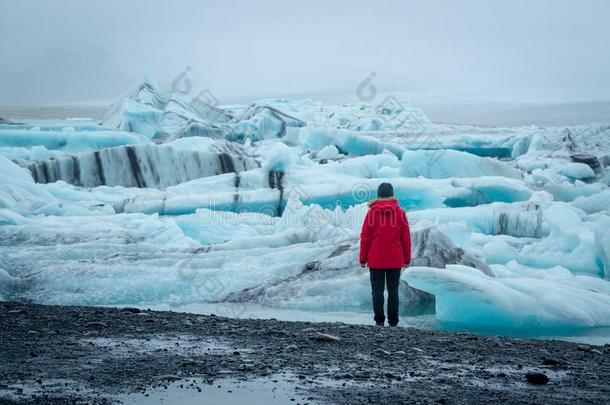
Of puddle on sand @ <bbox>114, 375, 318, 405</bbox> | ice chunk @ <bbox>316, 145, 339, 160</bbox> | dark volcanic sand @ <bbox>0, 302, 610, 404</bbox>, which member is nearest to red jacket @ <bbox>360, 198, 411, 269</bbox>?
dark volcanic sand @ <bbox>0, 302, 610, 404</bbox>

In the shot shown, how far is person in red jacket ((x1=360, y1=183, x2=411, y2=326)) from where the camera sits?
5602mm

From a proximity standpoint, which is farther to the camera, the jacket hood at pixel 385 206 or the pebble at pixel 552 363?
the jacket hood at pixel 385 206

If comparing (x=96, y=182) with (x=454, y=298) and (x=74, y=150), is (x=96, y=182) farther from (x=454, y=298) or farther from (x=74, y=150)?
(x=454, y=298)

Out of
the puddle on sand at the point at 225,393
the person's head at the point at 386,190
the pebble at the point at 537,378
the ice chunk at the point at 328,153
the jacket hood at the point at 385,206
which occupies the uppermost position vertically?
the person's head at the point at 386,190

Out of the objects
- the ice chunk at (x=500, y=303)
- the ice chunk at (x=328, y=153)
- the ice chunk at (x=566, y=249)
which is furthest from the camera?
the ice chunk at (x=328, y=153)

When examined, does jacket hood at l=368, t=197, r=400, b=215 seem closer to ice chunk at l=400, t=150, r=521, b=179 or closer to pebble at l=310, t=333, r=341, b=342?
pebble at l=310, t=333, r=341, b=342

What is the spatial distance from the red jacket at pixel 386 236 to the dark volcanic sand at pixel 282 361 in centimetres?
60

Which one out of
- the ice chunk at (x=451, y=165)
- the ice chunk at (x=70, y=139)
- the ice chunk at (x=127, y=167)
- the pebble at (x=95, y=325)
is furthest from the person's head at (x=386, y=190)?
the ice chunk at (x=70, y=139)

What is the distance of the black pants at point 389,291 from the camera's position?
5.71 m

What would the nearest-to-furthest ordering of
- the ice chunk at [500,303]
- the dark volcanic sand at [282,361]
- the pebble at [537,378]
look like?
1. the dark volcanic sand at [282,361]
2. the pebble at [537,378]
3. the ice chunk at [500,303]

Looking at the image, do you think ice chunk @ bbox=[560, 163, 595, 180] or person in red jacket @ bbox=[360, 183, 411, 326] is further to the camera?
ice chunk @ bbox=[560, 163, 595, 180]

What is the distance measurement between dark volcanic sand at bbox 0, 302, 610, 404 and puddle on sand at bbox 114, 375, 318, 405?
0.02m

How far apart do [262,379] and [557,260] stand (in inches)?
317

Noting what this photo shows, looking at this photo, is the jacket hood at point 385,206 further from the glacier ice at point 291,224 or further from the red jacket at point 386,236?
the glacier ice at point 291,224
